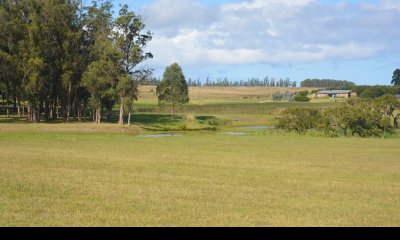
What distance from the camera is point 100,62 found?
70.0 m

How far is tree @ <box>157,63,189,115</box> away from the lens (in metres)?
95.9

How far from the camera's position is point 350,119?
61.4 m

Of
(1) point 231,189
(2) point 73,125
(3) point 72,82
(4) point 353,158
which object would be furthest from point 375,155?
(3) point 72,82

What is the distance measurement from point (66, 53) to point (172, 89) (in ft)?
93.0

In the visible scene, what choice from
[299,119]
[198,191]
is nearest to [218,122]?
[299,119]

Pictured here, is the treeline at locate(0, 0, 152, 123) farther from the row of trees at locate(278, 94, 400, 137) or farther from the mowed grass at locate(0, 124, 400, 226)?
the mowed grass at locate(0, 124, 400, 226)

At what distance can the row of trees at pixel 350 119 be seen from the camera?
204 ft

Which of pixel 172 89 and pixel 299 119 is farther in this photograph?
pixel 172 89

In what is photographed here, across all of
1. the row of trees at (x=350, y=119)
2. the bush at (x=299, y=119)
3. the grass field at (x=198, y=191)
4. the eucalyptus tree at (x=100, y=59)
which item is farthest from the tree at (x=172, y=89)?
the grass field at (x=198, y=191)

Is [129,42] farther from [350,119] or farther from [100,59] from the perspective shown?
[350,119]

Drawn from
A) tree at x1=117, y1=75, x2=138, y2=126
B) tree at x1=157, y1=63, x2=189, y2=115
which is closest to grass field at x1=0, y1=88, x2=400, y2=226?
tree at x1=117, y1=75, x2=138, y2=126

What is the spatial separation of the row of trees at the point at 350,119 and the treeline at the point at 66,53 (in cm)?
2381

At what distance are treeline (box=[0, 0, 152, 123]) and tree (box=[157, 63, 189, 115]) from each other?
1977 centimetres

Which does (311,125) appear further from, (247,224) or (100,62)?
(247,224)
